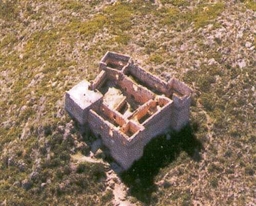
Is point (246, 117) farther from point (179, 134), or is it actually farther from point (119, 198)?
point (119, 198)

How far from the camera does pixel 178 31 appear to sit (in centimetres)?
6341

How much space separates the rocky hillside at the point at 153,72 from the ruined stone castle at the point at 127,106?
130 centimetres

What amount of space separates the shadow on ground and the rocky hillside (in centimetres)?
11

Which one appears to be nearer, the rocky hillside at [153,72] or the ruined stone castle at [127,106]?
the ruined stone castle at [127,106]

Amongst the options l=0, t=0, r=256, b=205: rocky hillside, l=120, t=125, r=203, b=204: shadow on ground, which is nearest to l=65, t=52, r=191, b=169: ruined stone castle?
l=120, t=125, r=203, b=204: shadow on ground

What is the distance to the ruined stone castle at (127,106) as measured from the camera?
159 ft

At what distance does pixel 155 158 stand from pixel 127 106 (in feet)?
22.4

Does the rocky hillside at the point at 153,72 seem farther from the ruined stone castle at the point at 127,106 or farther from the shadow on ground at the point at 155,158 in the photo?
the ruined stone castle at the point at 127,106

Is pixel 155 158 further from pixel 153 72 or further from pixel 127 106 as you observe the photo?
pixel 153 72

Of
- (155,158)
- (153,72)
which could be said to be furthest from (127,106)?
(155,158)

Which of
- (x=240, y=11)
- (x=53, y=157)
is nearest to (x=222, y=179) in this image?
(x=53, y=157)

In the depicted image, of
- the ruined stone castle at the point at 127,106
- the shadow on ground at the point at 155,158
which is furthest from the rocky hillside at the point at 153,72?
the ruined stone castle at the point at 127,106

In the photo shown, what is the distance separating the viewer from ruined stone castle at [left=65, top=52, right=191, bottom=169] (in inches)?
1902

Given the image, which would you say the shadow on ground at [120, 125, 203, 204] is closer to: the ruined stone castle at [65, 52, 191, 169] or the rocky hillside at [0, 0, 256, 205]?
the rocky hillside at [0, 0, 256, 205]
